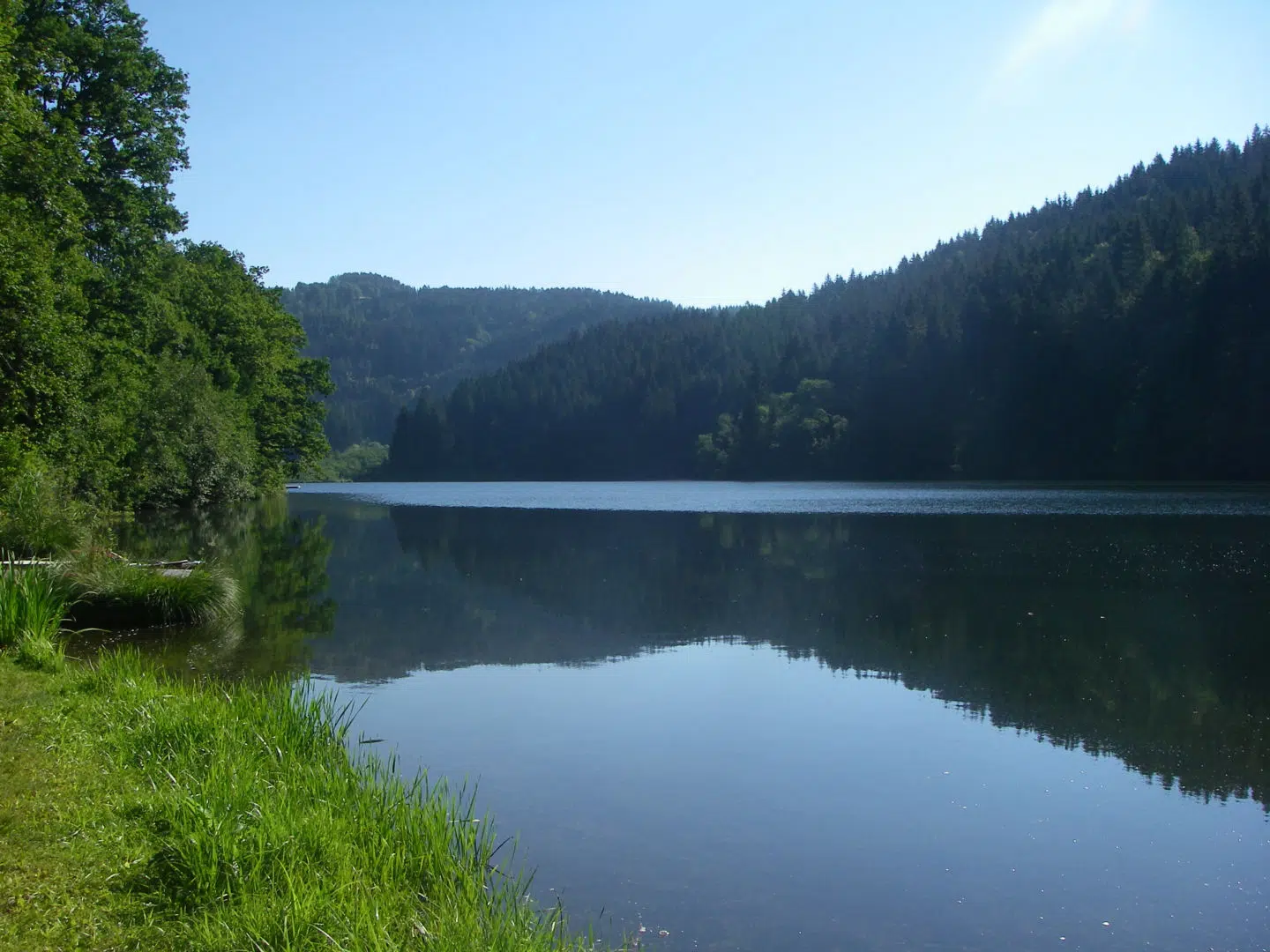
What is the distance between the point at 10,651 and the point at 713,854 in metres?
8.31

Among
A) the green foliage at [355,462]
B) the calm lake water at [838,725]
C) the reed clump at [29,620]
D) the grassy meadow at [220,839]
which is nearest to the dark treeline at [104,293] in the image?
the calm lake water at [838,725]

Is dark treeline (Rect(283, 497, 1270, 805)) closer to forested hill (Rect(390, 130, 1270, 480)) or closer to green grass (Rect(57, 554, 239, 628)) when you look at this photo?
green grass (Rect(57, 554, 239, 628))

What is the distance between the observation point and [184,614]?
17438mm

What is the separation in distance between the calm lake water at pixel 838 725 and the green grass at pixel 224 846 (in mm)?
1242

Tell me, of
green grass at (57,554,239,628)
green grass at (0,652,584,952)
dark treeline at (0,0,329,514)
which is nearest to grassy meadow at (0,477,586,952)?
green grass at (0,652,584,952)

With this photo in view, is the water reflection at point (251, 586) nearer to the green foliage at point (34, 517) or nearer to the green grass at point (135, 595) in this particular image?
the green grass at point (135, 595)

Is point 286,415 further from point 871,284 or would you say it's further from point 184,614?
point 871,284

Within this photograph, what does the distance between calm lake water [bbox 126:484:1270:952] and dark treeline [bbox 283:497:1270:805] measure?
10cm

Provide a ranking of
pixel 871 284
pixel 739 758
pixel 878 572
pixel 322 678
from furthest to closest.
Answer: pixel 871 284, pixel 878 572, pixel 322 678, pixel 739 758

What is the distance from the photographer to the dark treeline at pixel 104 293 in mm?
21734

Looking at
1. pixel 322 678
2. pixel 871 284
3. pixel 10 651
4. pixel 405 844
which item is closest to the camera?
pixel 405 844

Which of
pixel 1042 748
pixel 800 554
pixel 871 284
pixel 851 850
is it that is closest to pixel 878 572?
pixel 800 554

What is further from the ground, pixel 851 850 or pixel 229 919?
pixel 229 919

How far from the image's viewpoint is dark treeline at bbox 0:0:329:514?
21.7 m
